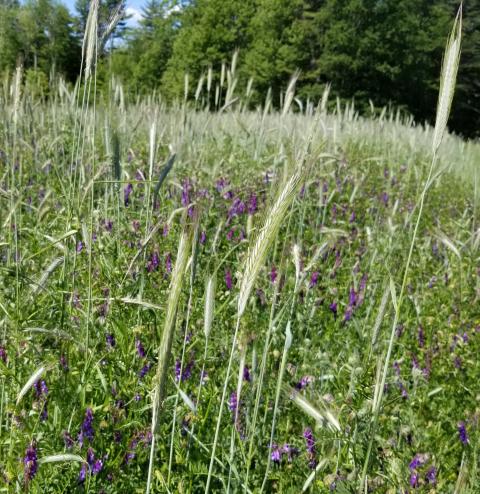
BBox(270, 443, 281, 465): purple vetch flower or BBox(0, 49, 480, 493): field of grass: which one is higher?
BBox(0, 49, 480, 493): field of grass

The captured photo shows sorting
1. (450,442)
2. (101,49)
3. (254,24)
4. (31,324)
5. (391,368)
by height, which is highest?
(254,24)

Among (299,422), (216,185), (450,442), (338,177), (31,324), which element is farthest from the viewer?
(338,177)

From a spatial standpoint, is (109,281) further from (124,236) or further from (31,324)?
(124,236)

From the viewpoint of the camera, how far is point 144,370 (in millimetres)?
1529

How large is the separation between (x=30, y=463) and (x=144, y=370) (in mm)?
448

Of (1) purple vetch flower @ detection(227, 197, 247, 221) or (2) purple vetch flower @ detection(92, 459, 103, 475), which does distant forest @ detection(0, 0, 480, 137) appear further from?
(2) purple vetch flower @ detection(92, 459, 103, 475)

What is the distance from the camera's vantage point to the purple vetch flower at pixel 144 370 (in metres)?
1.52

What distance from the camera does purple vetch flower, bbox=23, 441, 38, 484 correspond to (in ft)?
3.67

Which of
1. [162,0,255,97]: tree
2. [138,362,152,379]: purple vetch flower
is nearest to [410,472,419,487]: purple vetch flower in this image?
[138,362,152,379]: purple vetch flower

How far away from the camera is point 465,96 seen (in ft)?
128

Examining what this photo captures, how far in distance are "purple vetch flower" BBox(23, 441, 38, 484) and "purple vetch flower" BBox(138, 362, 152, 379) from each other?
403 millimetres

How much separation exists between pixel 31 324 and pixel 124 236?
903 millimetres

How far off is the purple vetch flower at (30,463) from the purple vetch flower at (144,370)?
15.9 inches

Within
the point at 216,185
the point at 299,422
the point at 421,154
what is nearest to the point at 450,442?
the point at 299,422
